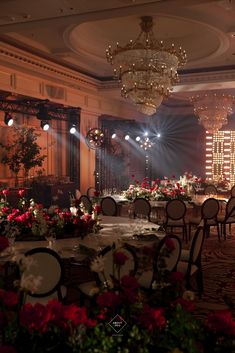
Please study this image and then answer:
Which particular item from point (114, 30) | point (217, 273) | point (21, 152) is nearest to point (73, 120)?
point (21, 152)

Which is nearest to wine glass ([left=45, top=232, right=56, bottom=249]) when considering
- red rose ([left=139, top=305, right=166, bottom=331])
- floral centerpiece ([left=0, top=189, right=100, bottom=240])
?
floral centerpiece ([left=0, top=189, right=100, bottom=240])

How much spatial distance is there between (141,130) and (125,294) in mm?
13349

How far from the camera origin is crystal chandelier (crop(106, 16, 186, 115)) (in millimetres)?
6055

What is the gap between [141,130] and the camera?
14.9 m

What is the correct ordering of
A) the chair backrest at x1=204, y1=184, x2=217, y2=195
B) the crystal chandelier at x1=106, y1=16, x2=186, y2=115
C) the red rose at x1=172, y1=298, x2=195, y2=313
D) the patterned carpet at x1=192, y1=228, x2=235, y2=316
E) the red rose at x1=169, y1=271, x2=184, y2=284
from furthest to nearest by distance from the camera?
the chair backrest at x1=204, y1=184, x2=217, y2=195, the crystal chandelier at x1=106, y1=16, x2=186, y2=115, the patterned carpet at x1=192, y1=228, x2=235, y2=316, the red rose at x1=169, y1=271, x2=184, y2=284, the red rose at x1=172, y1=298, x2=195, y2=313

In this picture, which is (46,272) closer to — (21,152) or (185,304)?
(185,304)

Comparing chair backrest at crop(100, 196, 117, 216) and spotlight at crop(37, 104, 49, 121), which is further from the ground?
spotlight at crop(37, 104, 49, 121)

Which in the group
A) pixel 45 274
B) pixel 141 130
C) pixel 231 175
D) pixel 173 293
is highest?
pixel 141 130

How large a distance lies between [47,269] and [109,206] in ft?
14.4

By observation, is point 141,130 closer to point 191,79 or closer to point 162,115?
point 162,115

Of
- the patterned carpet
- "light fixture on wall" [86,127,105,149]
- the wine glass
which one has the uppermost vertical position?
"light fixture on wall" [86,127,105,149]

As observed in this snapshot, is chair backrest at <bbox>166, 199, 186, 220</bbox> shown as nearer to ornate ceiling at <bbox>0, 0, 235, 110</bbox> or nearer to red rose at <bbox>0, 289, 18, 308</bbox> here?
ornate ceiling at <bbox>0, 0, 235, 110</bbox>

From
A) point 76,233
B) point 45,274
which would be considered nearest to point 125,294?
point 45,274

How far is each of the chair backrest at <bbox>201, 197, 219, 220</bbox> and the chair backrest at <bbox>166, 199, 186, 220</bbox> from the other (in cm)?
43
